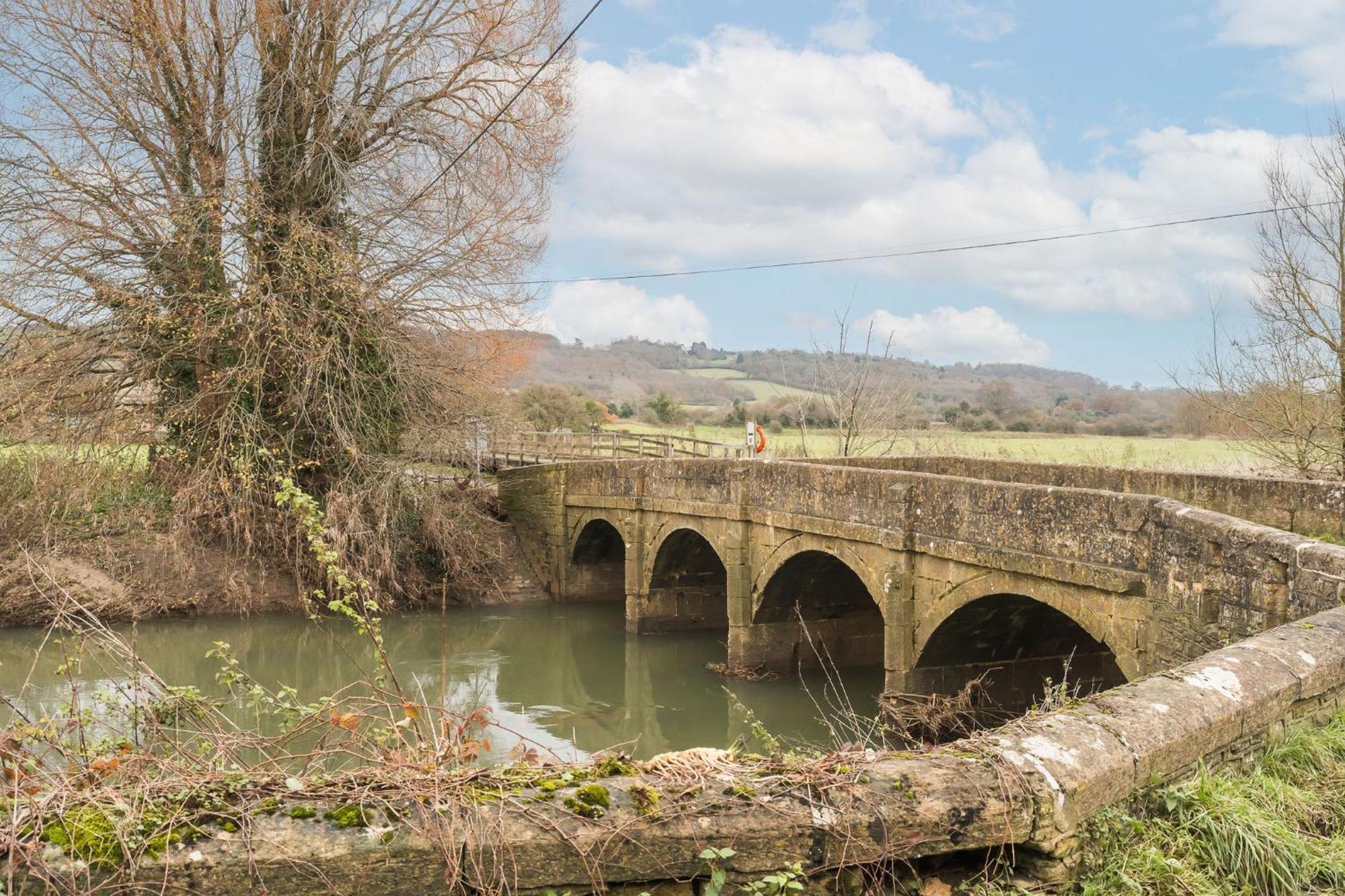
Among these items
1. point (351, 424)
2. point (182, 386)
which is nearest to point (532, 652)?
point (351, 424)

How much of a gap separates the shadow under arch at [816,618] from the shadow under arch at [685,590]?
299 centimetres

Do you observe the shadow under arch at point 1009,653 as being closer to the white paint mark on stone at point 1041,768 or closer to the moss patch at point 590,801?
the white paint mark on stone at point 1041,768

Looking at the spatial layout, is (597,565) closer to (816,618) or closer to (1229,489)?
(816,618)

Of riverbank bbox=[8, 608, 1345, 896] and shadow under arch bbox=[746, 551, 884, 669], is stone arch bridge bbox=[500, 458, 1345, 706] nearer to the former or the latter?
shadow under arch bbox=[746, 551, 884, 669]

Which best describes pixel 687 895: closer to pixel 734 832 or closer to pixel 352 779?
pixel 734 832

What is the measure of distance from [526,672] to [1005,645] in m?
7.82

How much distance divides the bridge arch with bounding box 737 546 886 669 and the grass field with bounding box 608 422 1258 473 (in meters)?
5.15

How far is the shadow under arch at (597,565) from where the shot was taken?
22.9m

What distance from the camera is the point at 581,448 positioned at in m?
28.1

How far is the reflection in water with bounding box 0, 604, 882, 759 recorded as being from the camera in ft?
46.4

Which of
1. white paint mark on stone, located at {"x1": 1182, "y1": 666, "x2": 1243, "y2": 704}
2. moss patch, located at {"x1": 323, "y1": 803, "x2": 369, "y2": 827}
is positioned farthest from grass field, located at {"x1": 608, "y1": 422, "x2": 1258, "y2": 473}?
moss patch, located at {"x1": 323, "y1": 803, "x2": 369, "y2": 827}

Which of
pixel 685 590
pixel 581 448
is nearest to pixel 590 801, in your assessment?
pixel 685 590

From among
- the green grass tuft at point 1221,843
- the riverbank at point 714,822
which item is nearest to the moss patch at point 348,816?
the riverbank at point 714,822

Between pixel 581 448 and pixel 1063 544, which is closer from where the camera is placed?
pixel 1063 544
